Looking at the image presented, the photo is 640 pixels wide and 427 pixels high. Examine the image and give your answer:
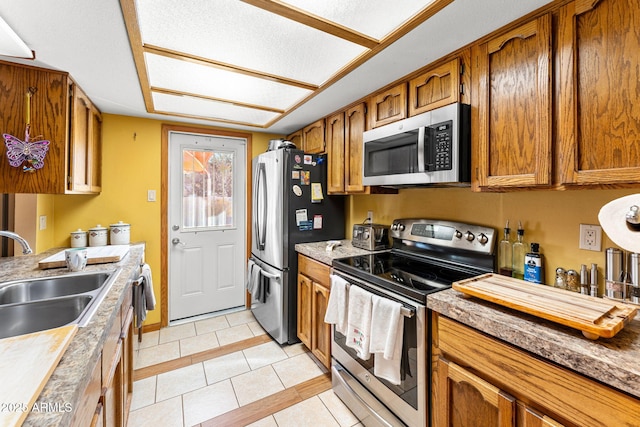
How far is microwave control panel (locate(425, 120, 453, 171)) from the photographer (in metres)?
1.43

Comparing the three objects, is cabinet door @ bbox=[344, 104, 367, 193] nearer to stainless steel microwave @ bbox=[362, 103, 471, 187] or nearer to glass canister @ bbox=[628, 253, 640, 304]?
stainless steel microwave @ bbox=[362, 103, 471, 187]

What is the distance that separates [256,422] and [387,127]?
1949mm

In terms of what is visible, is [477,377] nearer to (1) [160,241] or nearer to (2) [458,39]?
(2) [458,39]

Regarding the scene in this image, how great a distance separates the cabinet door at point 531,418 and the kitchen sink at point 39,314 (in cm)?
161

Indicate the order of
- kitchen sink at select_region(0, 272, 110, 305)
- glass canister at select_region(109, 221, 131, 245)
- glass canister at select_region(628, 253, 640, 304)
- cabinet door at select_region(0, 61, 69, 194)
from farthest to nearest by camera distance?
glass canister at select_region(109, 221, 131, 245) < cabinet door at select_region(0, 61, 69, 194) < kitchen sink at select_region(0, 272, 110, 305) < glass canister at select_region(628, 253, 640, 304)

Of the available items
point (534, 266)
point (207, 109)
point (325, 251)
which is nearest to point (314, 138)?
point (207, 109)

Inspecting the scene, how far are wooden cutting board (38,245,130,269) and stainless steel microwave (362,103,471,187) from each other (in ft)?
6.03

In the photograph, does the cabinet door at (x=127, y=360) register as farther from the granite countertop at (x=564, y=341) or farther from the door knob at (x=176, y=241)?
the granite countertop at (x=564, y=341)

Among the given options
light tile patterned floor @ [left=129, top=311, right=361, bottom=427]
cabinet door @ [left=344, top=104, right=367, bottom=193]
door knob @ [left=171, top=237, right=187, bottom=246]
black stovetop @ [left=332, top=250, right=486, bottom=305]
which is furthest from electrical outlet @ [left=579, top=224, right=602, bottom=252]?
door knob @ [left=171, top=237, right=187, bottom=246]

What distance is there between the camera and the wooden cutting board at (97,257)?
1.64 metres

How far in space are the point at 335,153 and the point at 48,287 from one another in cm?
206

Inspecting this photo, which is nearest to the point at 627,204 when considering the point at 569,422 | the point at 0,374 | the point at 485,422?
the point at 569,422

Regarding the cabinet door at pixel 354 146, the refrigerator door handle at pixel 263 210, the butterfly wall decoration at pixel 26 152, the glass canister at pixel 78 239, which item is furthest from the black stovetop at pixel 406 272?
the glass canister at pixel 78 239

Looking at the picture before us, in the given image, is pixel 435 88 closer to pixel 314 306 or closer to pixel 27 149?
pixel 314 306
